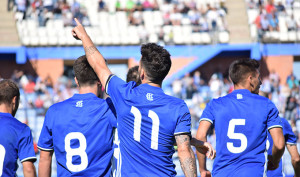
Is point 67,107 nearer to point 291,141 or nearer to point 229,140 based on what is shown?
point 229,140

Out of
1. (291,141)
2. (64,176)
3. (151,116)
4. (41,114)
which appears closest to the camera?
(151,116)

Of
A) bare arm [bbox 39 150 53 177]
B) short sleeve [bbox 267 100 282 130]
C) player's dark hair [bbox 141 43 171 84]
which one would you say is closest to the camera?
player's dark hair [bbox 141 43 171 84]

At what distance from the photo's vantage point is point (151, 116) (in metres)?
4.10

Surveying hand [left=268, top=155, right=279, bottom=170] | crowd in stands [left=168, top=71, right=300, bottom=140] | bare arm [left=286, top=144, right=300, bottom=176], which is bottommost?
crowd in stands [left=168, top=71, right=300, bottom=140]

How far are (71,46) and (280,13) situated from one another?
372 inches

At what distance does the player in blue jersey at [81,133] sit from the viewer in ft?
14.7

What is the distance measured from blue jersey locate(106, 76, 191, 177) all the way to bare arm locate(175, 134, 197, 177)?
6cm

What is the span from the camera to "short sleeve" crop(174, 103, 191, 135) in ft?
13.3

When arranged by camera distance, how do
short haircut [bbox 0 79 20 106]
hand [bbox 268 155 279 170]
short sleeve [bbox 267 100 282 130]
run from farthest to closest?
hand [bbox 268 155 279 170] < short sleeve [bbox 267 100 282 130] < short haircut [bbox 0 79 20 106]

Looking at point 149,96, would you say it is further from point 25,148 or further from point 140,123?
point 25,148

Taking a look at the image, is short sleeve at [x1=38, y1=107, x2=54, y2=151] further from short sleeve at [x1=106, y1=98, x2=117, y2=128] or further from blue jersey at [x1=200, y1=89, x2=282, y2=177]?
blue jersey at [x1=200, y1=89, x2=282, y2=177]

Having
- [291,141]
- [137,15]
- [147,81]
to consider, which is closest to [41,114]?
[137,15]

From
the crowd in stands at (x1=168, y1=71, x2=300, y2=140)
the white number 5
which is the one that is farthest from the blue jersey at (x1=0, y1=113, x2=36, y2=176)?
the crowd in stands at (x1=168, y1=71, x2=300, y2=140)

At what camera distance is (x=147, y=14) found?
22078 mm
